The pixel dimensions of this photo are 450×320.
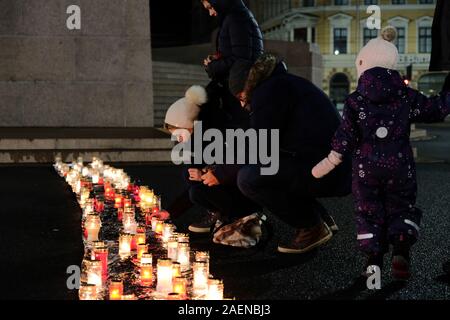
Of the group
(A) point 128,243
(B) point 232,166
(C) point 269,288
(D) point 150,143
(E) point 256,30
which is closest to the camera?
(C) point 269,288

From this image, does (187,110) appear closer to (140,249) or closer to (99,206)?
(140,249)

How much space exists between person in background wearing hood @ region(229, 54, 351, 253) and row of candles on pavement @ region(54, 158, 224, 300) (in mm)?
672

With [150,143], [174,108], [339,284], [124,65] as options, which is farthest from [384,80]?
[124,65]

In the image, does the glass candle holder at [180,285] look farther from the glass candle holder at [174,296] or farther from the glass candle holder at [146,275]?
the glass candle holder at [146,275]

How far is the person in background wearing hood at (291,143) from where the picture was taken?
4.49 m

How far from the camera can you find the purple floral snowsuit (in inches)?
155

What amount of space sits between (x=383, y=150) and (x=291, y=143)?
805 millimetres

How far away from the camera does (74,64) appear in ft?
43.1

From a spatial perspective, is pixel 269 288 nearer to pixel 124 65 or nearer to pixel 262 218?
pixel 262 218

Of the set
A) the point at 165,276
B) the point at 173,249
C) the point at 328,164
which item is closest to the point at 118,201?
the point at 173,249

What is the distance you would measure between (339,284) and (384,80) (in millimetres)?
1144

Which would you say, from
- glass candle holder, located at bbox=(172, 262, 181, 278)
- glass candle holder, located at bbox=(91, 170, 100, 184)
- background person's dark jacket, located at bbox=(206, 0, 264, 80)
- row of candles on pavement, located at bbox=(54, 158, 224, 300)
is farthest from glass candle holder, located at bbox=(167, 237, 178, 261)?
glass candle holder, located at bbox=(91, 170, 100, 184)

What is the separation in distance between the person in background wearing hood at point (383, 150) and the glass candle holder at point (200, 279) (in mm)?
989
